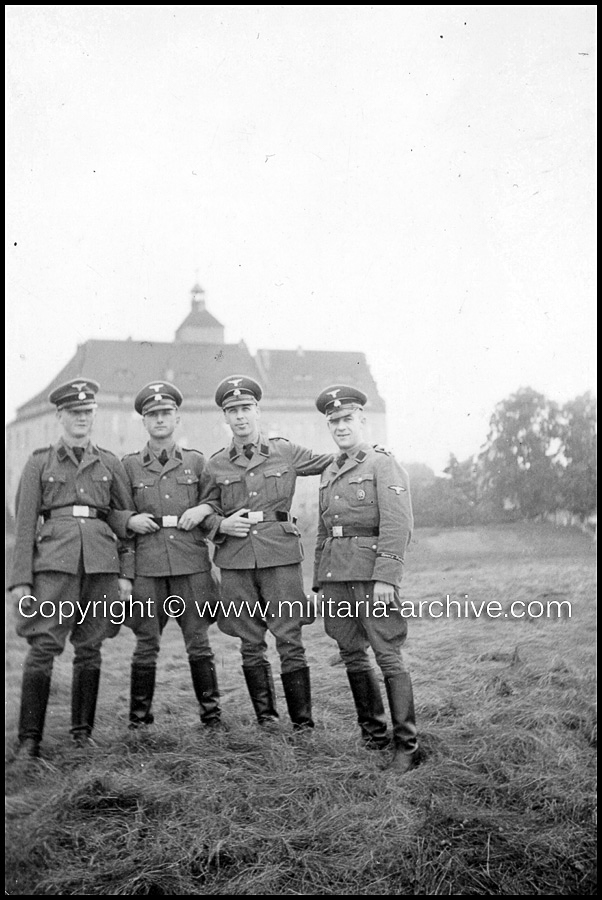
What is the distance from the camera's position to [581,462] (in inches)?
159

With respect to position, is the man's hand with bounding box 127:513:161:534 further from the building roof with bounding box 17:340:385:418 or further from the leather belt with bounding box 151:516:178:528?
the building roof with bounding box 17:340:385:418

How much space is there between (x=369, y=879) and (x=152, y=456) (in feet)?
7.67

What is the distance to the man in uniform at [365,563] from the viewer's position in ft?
11.9

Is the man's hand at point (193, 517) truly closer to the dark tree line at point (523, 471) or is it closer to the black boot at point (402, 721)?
the dark tree line at point (523, 471)

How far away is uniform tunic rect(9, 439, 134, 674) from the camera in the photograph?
354cm

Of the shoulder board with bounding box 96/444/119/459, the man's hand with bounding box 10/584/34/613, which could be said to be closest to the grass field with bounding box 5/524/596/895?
the man's hand with bounding box 10/584/34/613

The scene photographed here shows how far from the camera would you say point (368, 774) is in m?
3.42

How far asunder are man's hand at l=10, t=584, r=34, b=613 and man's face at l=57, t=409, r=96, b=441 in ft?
2.64

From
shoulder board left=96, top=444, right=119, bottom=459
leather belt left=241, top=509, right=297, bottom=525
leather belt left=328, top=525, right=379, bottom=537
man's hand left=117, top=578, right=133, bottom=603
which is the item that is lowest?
man's hand left=117, top=578, right=133, bottom=603

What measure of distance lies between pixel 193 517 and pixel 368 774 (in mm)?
1595

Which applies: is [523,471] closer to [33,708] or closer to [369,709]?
[369,709]

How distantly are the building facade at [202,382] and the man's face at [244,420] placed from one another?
0.05 m

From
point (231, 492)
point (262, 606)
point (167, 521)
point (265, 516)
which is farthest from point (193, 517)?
point (262, 606)

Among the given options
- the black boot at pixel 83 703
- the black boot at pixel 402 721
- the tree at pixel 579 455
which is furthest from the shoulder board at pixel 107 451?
the tree at pixel 579 455
